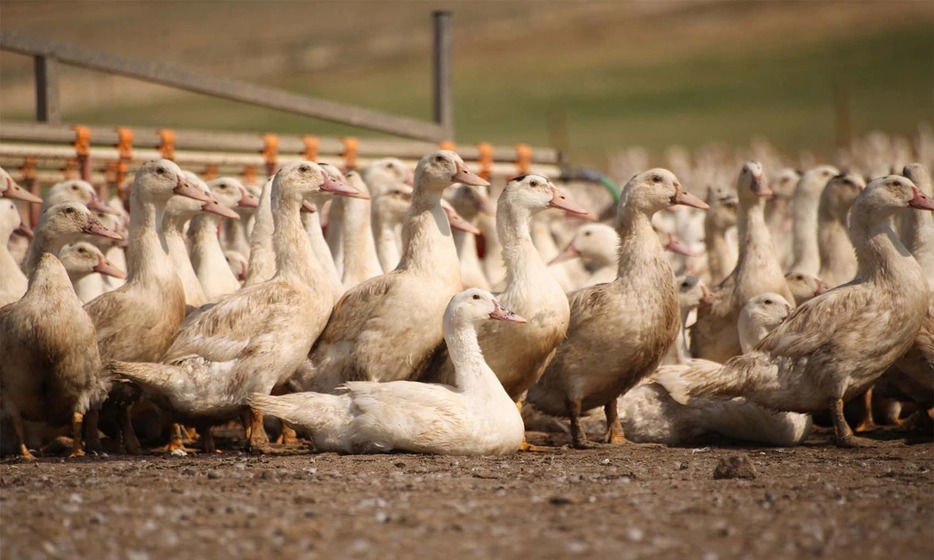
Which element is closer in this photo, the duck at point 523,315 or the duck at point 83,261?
the duck at point 523,315

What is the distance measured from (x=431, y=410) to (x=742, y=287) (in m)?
4.07

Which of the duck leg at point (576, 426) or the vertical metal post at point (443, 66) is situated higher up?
the vertical metal post at point (443, 66)

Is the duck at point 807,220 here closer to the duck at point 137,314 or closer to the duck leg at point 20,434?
the duck at point 137,314

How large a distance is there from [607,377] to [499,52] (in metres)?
83.3

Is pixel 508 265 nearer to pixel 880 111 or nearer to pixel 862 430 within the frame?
pixel 862 430

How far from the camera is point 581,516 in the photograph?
6.95m

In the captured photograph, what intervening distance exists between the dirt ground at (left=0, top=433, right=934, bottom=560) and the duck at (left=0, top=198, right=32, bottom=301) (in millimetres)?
2149

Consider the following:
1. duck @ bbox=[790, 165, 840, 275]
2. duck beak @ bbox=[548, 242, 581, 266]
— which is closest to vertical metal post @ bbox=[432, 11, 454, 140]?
duck beak @ bbox=[548, 242, 581, 266]

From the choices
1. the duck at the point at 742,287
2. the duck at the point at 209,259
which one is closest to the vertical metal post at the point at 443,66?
the duck at the point at 742,287

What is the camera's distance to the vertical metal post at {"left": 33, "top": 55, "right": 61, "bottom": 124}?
14.5m

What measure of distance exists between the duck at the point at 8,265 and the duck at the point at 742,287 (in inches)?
221

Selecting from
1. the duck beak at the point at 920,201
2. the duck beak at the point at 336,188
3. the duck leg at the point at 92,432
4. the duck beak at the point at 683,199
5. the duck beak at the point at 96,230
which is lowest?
the duck leg at the point at 92,432

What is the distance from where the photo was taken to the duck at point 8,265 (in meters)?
Answer: 11.1

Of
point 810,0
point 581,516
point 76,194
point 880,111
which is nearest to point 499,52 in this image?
point 810,0
